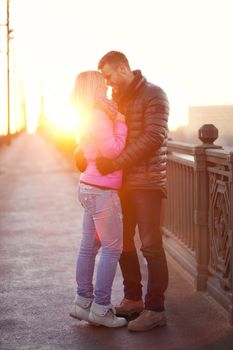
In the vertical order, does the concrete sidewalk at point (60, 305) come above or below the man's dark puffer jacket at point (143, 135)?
below

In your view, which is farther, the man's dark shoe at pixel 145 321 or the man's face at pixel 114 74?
the man's dark shoe at pixel 145 321

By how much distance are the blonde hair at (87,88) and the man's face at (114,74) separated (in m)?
0.08

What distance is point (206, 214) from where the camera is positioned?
623 centimetres

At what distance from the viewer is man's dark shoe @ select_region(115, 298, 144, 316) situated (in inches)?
217

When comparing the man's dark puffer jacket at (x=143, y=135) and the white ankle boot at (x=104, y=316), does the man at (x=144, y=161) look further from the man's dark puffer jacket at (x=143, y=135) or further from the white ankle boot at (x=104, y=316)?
the white ankle boot at (x=104, y=316)

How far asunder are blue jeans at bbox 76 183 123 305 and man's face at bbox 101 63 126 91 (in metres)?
0.76

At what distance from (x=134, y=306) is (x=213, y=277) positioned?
93 centimetres

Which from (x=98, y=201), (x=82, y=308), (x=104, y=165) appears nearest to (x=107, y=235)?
(x=98, y=201)

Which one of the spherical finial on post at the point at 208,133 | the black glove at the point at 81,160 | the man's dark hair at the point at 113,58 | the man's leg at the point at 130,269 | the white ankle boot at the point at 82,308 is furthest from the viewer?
the spherical finial on post at the point at 208,133

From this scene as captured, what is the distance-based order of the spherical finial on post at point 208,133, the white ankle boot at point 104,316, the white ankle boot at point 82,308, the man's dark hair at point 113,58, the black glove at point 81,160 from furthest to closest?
the spherical finial on post at point 208,133 → the white ankle boot at point 82,308 → the white ankle boot at point 104,316 → the black glove at point 81,160 → the man's dark hair at point 113,58

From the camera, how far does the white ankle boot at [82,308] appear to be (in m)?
5.29

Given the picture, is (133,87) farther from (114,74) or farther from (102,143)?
(102,143)

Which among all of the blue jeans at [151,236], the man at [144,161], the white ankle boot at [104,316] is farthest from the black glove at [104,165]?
the white ankle boot at [104,316]

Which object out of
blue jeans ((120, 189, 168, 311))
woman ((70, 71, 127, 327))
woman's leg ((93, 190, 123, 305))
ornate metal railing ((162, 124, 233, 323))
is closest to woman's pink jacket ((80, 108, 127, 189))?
woman ((70, 71, 127, 327))
